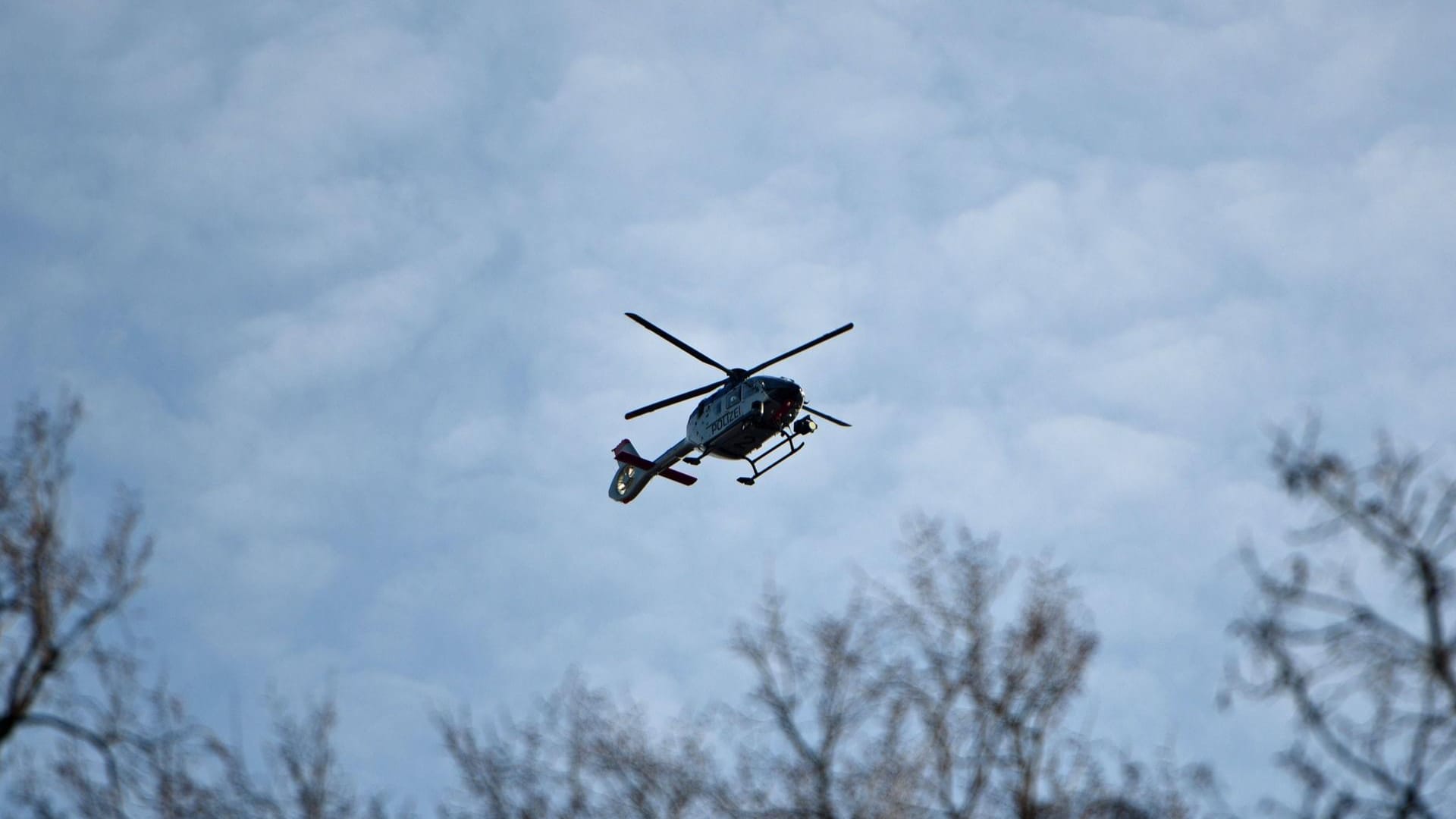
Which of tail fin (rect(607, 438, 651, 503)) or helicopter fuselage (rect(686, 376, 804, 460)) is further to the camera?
tail fin (rect(607, 438, 651, 503))

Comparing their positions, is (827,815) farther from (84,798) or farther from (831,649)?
(84,798)

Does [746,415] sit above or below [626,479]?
below

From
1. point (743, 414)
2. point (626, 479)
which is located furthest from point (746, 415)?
point (626, 479)

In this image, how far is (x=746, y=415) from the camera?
1040 inches

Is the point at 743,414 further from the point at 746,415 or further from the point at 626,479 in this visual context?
the point at 626,479

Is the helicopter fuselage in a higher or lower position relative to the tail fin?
lower

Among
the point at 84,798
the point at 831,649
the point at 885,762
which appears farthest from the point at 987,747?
the point at 84,798

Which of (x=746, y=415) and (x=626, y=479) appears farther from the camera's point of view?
(x=626, y=479)

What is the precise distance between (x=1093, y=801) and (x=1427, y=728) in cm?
455

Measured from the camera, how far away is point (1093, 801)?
12305 millimetres

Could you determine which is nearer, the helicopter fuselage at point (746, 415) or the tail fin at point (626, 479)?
the helicopter fuselage at point (746, 415)

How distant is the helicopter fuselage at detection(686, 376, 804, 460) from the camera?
26359 millimetres

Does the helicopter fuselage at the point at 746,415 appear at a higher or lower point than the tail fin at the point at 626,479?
lower

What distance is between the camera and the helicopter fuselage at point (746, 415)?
2636 centimetres
